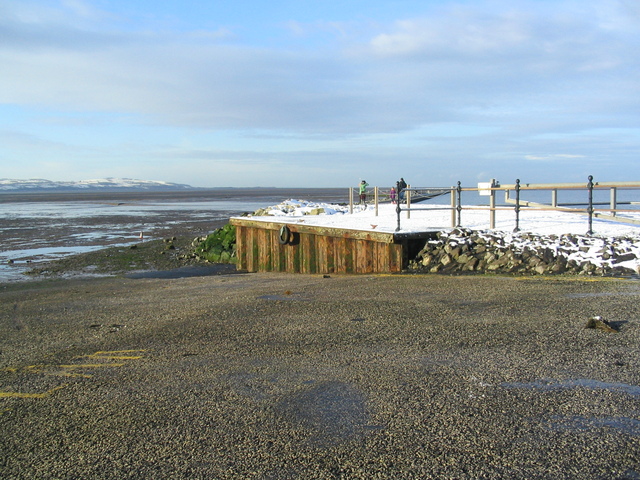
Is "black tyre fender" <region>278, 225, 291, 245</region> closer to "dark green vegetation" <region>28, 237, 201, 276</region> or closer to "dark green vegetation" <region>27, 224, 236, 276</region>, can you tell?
"dark green vegetation" <region>27, 224, 236, 276</region>

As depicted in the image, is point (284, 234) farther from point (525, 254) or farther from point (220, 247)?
point (525, 254)

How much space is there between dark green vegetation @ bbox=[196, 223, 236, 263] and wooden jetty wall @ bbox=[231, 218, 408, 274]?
96.5 inches

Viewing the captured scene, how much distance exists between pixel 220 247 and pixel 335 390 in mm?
17480

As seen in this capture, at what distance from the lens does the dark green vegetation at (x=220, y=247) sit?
20922mm

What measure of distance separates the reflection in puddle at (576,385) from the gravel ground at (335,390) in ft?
0.07

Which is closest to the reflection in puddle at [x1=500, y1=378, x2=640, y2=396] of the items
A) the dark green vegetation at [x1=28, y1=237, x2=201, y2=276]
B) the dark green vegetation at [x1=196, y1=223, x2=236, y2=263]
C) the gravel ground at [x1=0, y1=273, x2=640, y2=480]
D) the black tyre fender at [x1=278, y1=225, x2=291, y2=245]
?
the gravel ground at [x1=0, y1=273, x2=640, y2=480]

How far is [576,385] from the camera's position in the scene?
464cm

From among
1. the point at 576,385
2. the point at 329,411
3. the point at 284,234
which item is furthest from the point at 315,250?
the point at 329,411

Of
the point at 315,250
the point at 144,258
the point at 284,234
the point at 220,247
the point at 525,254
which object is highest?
the point at 284,234

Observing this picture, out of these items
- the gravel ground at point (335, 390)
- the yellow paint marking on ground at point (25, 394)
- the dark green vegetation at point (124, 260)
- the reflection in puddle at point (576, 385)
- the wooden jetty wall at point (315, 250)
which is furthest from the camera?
the dark green vegetation at point (124, 260)

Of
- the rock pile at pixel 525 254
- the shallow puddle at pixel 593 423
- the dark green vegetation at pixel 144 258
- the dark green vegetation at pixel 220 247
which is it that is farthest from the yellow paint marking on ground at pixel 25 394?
the dark green vegetation at pixel 220 247

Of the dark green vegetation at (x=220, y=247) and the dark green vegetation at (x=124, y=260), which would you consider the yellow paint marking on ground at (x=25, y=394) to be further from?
the dark green vegetation at (x=220, y=247)

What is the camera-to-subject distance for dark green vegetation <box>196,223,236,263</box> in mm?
20922

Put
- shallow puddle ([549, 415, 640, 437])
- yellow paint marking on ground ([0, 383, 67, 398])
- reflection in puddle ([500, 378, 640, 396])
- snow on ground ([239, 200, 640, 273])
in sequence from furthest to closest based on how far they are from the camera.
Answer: snow on ground ([239, 200, 640, 273]) → yellow paint marking on ground ([0, 383, 67, 398]) → reflection in puddle ([500, 378, 640, 396]) → shallow puddle ([549, 415, 640, 437])
